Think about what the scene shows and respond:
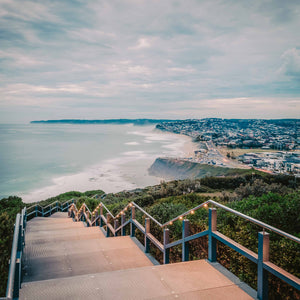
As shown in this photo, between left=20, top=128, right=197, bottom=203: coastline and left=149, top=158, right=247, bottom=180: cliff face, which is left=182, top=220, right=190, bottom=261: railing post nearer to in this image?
left=20, top=128, right=197, bottom=203: coastline

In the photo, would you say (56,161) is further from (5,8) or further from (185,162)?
(5,8)

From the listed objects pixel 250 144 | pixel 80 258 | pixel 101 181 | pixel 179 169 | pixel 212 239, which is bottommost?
pixel 101 181

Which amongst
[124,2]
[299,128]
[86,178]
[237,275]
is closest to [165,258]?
[237,275]

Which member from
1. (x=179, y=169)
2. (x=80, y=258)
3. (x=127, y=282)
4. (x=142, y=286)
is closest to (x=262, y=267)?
(x=142, y=286)

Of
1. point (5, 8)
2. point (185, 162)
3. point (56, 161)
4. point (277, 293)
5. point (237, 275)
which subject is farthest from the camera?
point (56, 161)

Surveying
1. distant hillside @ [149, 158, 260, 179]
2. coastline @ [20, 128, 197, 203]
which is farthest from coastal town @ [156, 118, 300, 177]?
coastline @ [20, 128, 197, 203]

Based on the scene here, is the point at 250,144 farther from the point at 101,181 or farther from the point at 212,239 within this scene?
the point at 212,239

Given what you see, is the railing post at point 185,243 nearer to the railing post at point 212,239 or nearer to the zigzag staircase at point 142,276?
the zigzag staircase at point 142,276
